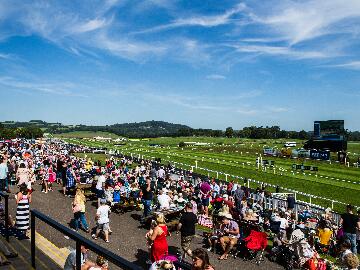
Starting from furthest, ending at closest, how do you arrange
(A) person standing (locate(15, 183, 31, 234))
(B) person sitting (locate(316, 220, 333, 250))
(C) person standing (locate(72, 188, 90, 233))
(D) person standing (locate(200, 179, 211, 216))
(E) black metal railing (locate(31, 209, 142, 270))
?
(D) person standing (locate(200, 179, 211, 216)) < (B) person sitting (locate(316, 220, 333, 250)) < (C) person standing (locate(72, 188, 90, 233)) < (A) person standing (locate(15, 183, 31, 234)) < (E) black metal railing (locate(31, 209, 142, 270))

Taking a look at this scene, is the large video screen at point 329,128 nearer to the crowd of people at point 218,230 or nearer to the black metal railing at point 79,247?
the crowd of people at point 218,230

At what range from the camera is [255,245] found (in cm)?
1026

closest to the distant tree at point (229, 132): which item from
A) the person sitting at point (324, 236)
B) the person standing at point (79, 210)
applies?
the person sitting at point (324, 236)

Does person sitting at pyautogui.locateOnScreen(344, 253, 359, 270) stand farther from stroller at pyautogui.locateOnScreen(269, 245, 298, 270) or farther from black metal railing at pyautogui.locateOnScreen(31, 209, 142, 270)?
black metal railing at pyautogui.locateOnScreen(31, 209, 142, 270)

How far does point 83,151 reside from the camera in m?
65.0

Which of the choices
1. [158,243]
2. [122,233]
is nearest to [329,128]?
[122,233]

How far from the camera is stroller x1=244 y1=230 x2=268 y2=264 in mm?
10259

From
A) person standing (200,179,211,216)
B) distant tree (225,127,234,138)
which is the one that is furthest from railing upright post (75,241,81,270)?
distant tree (225,127,234,138)

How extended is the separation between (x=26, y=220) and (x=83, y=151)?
189ft

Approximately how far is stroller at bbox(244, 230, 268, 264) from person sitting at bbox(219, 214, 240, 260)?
Answer: 35 cm

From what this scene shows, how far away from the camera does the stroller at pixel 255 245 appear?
10259 millimetres

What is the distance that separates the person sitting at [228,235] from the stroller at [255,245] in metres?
0.35

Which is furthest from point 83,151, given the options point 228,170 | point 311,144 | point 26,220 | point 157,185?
point 26,220

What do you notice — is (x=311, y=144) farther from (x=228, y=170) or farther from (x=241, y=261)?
(x=241, y=261)
